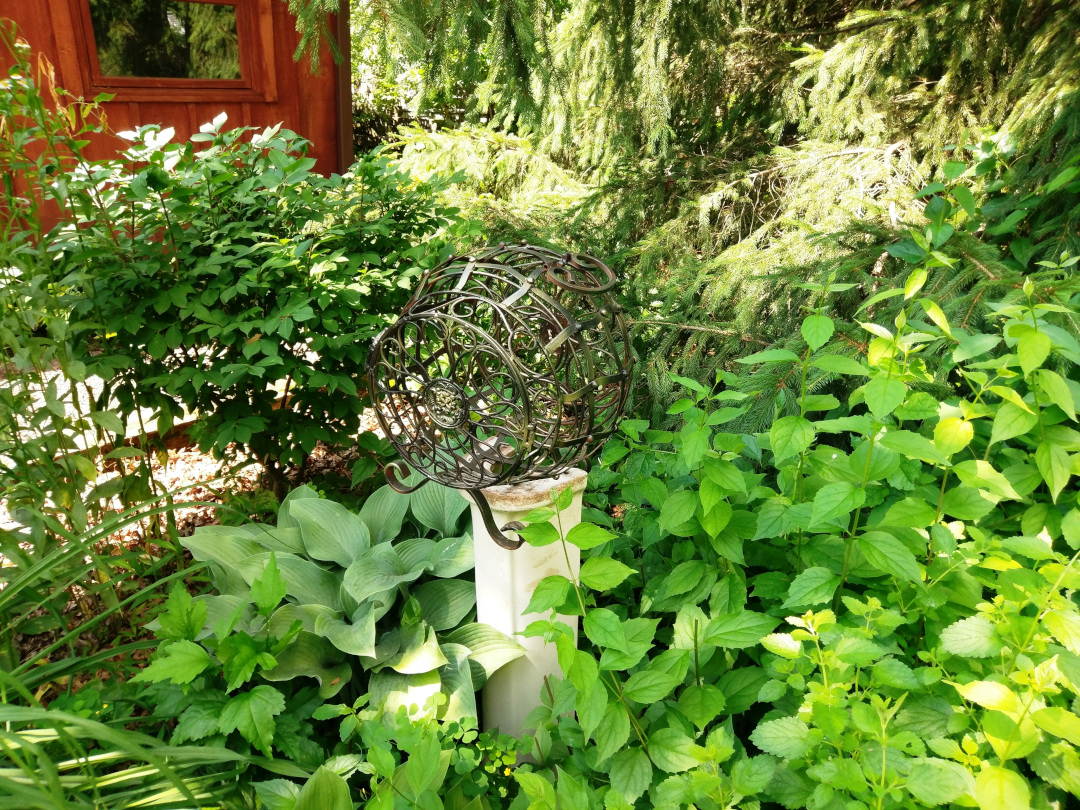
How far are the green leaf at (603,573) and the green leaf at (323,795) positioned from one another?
60 centimetres

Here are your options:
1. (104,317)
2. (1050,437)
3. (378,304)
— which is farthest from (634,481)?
(104,317)

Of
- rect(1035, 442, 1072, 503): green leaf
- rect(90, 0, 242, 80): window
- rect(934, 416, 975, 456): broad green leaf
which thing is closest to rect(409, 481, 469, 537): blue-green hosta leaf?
rect(934, 416, 975, 456): broad green leaf

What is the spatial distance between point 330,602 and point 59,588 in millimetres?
626

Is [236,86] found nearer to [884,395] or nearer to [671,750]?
[884,395]

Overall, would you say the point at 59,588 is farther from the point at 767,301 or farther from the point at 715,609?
the point at 767,301

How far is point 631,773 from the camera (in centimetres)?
120

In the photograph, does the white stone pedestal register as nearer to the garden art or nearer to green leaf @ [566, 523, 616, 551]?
the garden art

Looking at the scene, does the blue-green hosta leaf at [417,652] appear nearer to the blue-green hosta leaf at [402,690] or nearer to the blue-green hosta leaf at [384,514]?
the blue-green hosta leaf at [402,690]

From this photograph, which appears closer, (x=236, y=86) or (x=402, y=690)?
(x=402, y=690)

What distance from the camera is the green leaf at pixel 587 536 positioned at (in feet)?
3.73

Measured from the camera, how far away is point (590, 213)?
2783 millimetres

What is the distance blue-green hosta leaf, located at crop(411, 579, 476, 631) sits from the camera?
173 centimetres

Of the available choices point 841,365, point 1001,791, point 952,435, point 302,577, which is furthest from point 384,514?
point 1001,791

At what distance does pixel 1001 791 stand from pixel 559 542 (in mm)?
872
